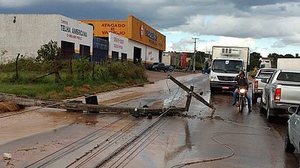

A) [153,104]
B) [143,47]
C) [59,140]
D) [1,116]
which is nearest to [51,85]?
[153,104]

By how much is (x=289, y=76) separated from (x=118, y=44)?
1973 inches

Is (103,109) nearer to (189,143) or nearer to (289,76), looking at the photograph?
(189,143)

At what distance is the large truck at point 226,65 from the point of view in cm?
2902

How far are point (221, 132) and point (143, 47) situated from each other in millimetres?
70483

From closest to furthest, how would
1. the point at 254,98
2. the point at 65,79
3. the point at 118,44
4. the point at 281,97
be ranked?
the point at 281,97, the point at 254,98, the point at 65,79, the point at 118,44

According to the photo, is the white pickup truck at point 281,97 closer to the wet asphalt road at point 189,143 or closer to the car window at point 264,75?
the wet asphalt road at point 189,143

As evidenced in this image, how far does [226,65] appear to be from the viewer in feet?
98.1

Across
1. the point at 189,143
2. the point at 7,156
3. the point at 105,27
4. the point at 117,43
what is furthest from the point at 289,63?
the point at 105,27

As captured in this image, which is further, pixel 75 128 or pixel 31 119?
pixel 31 119

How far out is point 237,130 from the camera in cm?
1348

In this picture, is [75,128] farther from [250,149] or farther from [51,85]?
[51,85]

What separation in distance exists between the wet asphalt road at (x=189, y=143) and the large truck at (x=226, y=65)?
42.8 ft

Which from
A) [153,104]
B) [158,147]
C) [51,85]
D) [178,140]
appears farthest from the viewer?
[51,85]

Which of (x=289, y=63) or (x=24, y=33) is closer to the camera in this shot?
(x=289, y=63)
